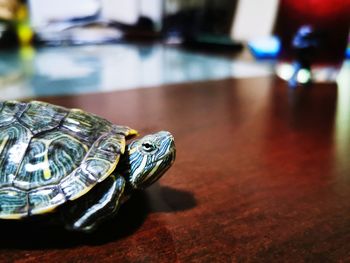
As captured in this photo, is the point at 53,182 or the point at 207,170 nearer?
the point at 53,182

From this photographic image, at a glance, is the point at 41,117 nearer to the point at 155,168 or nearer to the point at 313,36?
the point at 155,168

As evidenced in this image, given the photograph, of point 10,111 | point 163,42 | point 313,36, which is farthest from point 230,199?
point 163,42

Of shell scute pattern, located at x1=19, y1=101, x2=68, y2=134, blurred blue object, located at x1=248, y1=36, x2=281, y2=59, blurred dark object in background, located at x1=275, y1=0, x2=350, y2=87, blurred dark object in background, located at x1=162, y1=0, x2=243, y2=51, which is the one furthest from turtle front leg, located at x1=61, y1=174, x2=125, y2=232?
blurred dark object in background, located at x1=162, y1=0, x2=243, y2=51

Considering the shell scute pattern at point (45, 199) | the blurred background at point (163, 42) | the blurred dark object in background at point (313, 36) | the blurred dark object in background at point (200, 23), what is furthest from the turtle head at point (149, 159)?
the blurred dark object in background at point (200, 23)

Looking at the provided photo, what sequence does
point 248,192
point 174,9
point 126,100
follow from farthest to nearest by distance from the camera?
point 174,9 → point 126,100 → point 248,192

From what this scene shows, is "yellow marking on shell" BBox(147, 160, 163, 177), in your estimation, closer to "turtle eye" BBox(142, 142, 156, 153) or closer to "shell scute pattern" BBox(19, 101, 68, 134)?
"turtle eye" BBox(142, 142, 156, 153)

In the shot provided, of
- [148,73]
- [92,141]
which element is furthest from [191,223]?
[148,73]

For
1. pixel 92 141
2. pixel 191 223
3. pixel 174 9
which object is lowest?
pixel 191 223

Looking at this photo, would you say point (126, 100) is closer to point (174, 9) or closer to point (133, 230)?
point (133, 230)
